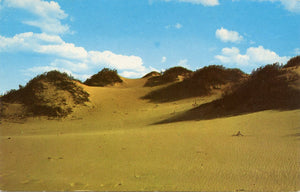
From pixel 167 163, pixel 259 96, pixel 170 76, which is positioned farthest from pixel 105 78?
pixel 167 163

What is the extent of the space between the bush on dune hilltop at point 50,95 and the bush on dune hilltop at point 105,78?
11.8m

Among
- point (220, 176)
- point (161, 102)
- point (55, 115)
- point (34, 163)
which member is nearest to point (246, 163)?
point (220, 176)

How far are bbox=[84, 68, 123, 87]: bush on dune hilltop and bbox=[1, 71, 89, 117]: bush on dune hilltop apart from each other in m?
11.8

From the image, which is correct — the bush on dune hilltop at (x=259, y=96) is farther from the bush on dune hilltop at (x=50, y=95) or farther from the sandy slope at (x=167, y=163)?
the bush on dune hilltop at (x=50, y=95)

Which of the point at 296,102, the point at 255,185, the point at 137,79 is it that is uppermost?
the point at 137,79

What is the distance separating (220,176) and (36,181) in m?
3.11

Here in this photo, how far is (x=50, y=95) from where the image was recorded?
66.1 feet

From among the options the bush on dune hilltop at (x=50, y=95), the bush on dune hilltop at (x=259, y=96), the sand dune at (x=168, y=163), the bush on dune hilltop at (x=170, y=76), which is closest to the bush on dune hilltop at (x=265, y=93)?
the bush on dune hilltop at (x=259, y=96)

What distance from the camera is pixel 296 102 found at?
1152 centimetres

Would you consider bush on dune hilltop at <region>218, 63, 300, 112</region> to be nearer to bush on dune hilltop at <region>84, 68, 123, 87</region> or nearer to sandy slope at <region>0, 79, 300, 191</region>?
sandy slope at <region>0, 79, 300, 191</region>

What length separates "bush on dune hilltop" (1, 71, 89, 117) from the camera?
738 inches

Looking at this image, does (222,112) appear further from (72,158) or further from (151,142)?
(72,158)

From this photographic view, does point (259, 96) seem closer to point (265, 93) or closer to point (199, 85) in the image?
point (265, 93)

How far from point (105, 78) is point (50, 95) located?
1557cm
